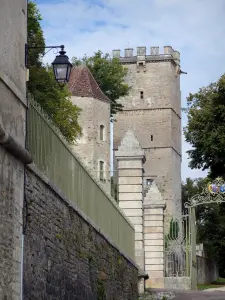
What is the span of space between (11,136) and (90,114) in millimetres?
62323

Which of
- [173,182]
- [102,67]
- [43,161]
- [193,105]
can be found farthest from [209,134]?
[173,182]

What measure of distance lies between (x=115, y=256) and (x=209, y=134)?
1927 centimetres

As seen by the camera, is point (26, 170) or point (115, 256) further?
point (115, 256)

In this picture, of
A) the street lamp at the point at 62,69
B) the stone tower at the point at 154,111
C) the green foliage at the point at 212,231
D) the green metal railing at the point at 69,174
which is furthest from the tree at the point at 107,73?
the street lamp at the point at 62,69

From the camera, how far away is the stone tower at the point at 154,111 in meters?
100

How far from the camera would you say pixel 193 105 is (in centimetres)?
4291

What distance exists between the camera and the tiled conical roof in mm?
73544

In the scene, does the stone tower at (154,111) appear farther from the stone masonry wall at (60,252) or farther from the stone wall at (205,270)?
the stone masonry wall at (60,252)

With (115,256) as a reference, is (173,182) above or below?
above

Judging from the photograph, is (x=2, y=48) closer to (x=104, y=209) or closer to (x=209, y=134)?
(x=104, y=209)

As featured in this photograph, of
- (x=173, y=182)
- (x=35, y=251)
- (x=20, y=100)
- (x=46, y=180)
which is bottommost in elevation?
(x=35, y=251)

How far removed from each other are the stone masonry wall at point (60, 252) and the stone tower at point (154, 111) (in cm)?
7972

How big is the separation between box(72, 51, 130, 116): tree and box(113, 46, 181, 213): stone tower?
21424mm

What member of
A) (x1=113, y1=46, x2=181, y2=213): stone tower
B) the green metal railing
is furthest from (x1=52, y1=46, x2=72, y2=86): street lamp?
(x1=113, y1=46, x2=181, y2=213): stone tower
